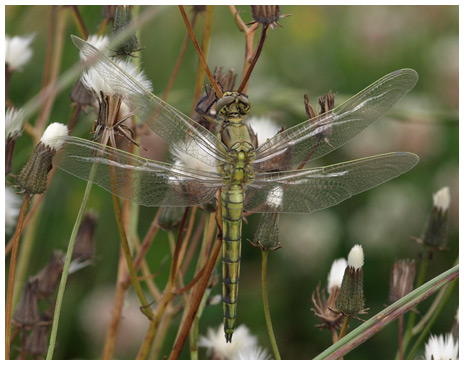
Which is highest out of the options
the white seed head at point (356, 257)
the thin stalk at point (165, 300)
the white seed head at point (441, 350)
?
the white seed head at point (356, 257)

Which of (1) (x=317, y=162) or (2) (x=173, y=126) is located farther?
(1) (x=317, y=162)

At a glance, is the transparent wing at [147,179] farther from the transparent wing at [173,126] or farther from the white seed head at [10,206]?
the white seed head at [10,206]

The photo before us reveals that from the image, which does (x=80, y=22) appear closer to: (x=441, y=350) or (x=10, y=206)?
(x=10, y=206)

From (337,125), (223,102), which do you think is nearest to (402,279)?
(337,125)

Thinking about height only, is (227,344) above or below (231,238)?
below

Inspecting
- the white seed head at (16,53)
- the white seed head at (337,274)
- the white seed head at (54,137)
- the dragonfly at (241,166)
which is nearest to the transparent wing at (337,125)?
the dragonfly at (241,166)

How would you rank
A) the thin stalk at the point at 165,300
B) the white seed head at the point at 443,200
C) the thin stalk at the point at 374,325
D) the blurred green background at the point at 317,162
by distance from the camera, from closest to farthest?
the thin stalk at the point at 374,325, the thin stalk at the point at 165,300, the white seed head at the point at 443,200, the blurred green background at the point at 317,162

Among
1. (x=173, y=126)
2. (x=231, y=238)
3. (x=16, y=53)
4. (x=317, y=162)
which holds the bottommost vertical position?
(x=231, y=238)
